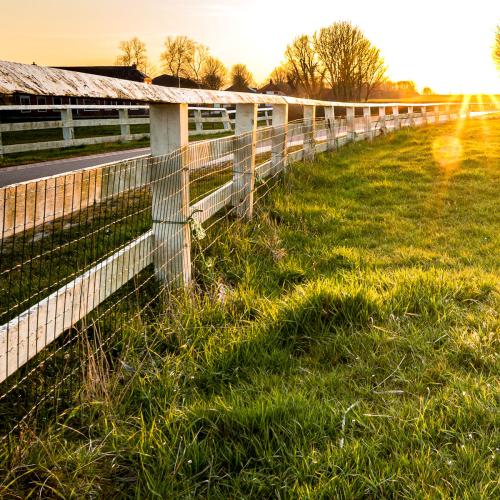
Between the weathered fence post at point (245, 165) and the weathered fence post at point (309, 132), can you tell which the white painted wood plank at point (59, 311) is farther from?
the weathered fence post at point (309, 132)

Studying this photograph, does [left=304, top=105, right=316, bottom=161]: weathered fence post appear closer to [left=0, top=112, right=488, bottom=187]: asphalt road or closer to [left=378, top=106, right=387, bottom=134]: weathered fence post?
[left=0, top=112, right=488, bottom=187]: asphalt road

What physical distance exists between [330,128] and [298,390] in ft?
31.7

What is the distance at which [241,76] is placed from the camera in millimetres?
94875

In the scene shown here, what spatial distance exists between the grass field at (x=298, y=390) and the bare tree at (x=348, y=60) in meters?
58.6

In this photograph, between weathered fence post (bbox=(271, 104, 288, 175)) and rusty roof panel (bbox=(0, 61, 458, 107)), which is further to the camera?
weathered fence post (bbox=(271, 104, 288, 175))

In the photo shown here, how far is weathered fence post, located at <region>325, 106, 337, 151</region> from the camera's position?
1142 centimetres

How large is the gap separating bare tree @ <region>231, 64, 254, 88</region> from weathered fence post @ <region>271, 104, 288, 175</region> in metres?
88.3

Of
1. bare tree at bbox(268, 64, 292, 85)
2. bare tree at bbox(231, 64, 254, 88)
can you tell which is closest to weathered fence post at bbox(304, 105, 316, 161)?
bare tree at bbox(268, 64, 292, 85)

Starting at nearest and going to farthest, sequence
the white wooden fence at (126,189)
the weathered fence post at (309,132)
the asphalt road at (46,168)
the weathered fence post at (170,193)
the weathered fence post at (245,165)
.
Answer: the white wooden fence at (126,189) → the weathered fence post at (170,193) → the weathered fence post at (245,165) → the asphalt road at (46,168) → the weathered fence post at (309,132)

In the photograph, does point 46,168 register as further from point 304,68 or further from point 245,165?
point 304,68

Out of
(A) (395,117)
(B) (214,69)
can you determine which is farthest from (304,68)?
(A) (395,117)

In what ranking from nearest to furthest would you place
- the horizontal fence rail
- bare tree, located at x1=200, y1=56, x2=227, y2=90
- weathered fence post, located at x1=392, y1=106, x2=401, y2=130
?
the horizontal fence rail
weathered fence post, located at x1=392, y1=106, x2=401, y2=130
bare tree, located at x1=200, y1=56, x2=227, y2=90

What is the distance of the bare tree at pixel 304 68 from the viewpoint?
212 ft

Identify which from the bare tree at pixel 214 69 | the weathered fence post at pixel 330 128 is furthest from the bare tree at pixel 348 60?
the weathered fence post at pixel 330 128
